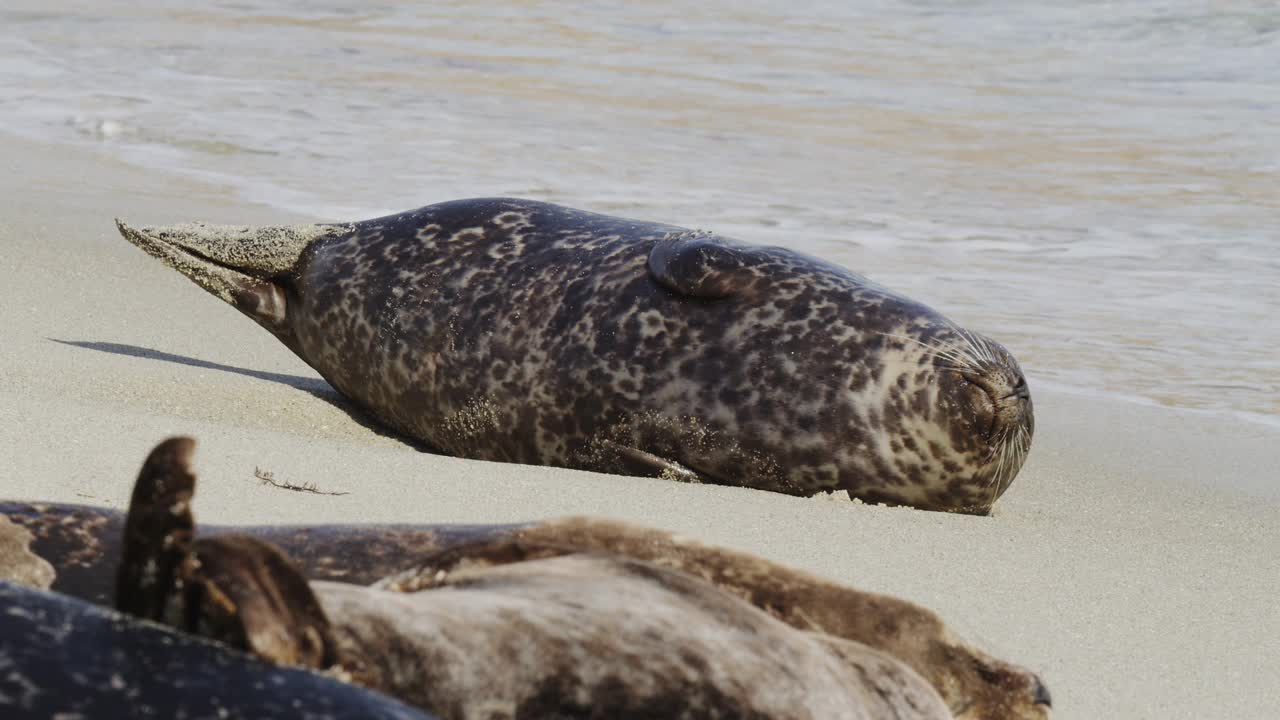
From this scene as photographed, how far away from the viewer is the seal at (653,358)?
4641 millimetres

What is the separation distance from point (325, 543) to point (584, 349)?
9.55 feet

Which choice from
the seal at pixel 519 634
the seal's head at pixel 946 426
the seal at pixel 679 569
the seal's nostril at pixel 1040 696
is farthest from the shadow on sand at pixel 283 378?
the seal at pixel 519 634

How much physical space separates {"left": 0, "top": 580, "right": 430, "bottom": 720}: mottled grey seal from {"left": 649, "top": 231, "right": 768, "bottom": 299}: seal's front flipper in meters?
3.62

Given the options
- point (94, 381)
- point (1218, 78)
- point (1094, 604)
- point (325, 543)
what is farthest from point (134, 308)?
point (1218, 78)

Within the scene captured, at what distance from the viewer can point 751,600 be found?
1881mm

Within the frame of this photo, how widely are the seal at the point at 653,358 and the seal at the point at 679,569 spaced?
8.77 ft

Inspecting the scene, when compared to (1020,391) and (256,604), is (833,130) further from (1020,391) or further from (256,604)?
(256,604)

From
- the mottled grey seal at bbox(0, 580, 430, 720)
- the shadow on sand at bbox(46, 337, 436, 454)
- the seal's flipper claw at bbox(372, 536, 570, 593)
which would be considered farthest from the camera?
the shadow on sand at bbox(46, 337, 436, 454)

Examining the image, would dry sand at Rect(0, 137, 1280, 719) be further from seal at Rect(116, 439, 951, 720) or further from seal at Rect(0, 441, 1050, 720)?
seal at Rect(116, 439, 951, 720)

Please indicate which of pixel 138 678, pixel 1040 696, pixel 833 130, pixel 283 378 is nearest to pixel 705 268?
pixel 283 378

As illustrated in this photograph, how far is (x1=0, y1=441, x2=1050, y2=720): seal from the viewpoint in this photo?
6.19 feet

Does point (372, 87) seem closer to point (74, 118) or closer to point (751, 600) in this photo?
point (74, 118)

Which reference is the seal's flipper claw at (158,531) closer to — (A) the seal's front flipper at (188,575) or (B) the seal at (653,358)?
(A) the seal's front flipper at (188,575)

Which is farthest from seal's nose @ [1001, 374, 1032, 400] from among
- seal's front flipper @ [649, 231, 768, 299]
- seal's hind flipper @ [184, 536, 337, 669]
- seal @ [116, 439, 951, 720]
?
seal's hind flipper @ [184, 536, 337, 669]
